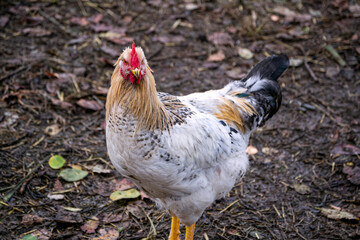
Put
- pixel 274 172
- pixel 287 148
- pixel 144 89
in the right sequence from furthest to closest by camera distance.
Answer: pixel 287 148
pixel 274 172
pixel 144 89

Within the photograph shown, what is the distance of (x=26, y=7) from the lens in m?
5.54

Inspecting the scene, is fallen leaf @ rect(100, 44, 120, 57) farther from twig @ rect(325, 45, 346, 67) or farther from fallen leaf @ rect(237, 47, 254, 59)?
twig @ rect(325, 45, 346, 67)

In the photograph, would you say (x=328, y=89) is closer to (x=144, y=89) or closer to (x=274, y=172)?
(x=274, y=172)

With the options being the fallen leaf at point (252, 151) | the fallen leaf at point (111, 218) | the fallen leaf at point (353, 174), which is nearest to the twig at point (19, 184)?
the fallen leaf at point (111, 218)

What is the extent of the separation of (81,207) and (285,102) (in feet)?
9.20

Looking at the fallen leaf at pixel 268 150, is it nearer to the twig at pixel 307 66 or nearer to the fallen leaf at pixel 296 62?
the twig at pixel 307 66

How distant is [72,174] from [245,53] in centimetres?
302

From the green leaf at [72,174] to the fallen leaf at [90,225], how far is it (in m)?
0.48

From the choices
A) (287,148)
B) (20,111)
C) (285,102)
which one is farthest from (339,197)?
(20,111)

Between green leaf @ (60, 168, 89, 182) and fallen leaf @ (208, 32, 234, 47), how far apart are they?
2.87 m

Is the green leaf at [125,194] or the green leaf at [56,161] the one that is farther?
the green leaf at [56,161]

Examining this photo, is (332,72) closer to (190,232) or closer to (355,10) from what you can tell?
(355,10)

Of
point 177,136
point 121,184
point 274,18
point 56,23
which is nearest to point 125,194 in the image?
point 121,184

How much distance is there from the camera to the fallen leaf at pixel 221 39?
545 centimetres
